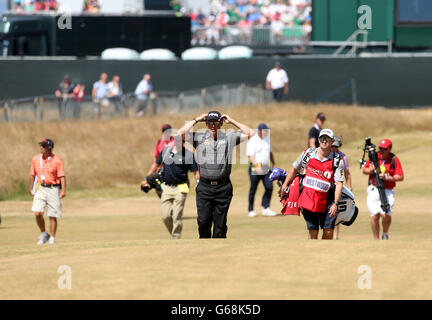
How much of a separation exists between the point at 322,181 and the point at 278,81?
69.8ft

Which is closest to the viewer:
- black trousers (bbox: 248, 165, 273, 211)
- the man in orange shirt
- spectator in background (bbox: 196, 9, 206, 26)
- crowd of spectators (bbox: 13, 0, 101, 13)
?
the man in orange shirt

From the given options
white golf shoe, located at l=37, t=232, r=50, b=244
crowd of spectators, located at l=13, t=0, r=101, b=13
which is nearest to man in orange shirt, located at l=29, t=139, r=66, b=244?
white golf shoe, located at l=37, t=232, r=50, b=244

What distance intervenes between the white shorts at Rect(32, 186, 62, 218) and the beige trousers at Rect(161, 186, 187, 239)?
1924 millimetres

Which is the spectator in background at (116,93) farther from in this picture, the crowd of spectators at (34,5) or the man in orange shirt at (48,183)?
the man in orange shirt at (48,183)

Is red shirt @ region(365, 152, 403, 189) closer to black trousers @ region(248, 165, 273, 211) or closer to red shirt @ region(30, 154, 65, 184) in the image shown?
black trousers @ region(248, 165, 273, 211)

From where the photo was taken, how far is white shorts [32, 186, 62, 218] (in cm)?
1569

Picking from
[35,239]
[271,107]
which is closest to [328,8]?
[271,107]

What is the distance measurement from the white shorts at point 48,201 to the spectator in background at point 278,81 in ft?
57.9

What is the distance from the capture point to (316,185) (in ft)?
38.4

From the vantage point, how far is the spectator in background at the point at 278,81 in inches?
1286

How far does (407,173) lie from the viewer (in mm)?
24344

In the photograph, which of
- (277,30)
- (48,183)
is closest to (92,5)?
(277,30)

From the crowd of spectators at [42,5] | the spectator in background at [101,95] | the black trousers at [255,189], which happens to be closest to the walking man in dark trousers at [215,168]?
the black trousers at [255,189]
